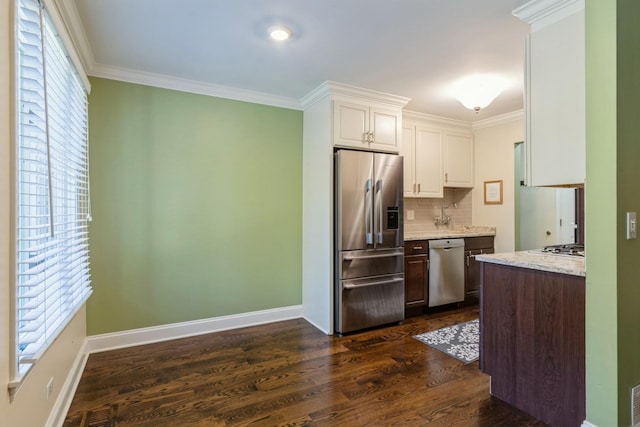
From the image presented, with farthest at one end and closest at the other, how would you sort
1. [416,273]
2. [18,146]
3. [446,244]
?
[446,244] → [416,273] → [18,146]

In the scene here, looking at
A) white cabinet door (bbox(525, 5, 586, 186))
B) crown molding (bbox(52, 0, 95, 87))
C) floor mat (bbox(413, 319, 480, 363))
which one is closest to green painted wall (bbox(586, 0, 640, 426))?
white cabinet door (bbox(525, 5, 586, 186))

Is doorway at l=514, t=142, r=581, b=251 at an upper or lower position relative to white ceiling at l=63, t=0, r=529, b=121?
lower

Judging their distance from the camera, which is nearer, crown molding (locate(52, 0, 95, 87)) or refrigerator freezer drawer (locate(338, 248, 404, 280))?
crown molding (locate(52, 0, 95, 87))

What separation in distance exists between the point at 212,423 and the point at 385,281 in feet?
7.02

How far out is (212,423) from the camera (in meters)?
1.93

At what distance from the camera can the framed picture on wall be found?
4.44m

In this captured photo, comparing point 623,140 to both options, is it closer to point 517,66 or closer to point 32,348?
point 517,66

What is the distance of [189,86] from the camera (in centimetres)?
321

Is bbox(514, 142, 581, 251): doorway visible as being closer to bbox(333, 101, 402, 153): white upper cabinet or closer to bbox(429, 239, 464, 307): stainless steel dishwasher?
bbox(429, 239, 464, 307): stainless steel dishwasher

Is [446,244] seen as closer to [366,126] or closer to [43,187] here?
[366,126]

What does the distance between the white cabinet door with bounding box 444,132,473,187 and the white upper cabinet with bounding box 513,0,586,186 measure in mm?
2510

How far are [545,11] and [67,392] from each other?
12.5ft

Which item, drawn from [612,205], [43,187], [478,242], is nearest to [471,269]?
[478,242]

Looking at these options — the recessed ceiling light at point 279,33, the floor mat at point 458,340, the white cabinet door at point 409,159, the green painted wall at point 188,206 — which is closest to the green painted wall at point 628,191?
the floor mat at point 458,340
